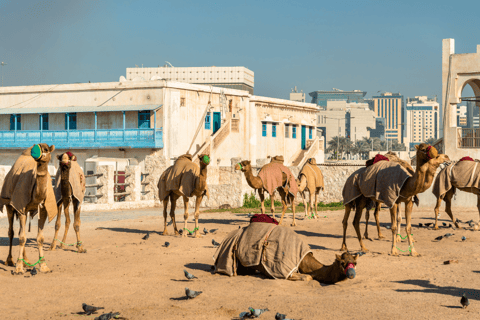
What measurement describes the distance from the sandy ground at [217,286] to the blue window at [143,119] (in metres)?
20.8

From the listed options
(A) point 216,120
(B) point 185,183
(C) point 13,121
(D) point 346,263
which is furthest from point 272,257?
(C) point 13,121

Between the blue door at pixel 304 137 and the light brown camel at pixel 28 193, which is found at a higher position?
the blue door at pixel 304 137

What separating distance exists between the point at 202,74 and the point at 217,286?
144 feet

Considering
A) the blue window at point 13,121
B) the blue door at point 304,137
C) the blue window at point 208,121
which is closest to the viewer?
the blue window at point 208,121

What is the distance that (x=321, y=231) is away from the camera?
16.0 meters

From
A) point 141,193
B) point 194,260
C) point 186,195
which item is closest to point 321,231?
point 186,195

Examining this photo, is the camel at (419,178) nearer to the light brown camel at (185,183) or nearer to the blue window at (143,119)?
the light brown camel at (185,183)

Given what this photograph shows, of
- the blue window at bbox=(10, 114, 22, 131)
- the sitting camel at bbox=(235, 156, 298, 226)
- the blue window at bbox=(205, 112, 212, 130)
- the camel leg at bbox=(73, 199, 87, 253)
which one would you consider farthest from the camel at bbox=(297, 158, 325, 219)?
the blue window at bbox=(10, 114, 22, 131)

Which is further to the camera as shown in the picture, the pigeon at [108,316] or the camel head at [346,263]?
the camel head at [346,263]

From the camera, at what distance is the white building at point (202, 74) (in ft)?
166

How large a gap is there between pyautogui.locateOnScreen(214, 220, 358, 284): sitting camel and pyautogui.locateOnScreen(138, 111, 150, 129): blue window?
25.3 m

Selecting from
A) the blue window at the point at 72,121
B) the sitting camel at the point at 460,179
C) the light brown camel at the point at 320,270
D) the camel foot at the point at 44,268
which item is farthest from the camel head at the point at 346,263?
the blue window at the point at 72,121

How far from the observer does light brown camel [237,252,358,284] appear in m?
8.51

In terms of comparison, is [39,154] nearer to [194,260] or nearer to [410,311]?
[194,260]
